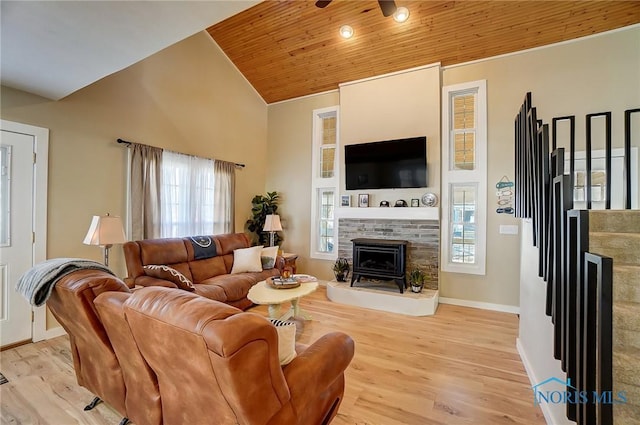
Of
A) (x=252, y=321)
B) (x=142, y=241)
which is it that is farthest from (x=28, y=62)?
(x=252, y=321)

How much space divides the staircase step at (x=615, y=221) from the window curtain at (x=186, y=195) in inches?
185

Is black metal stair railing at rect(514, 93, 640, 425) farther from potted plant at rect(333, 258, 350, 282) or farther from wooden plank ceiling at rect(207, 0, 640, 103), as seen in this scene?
potted plant at rect(333, 258, 350, 282)

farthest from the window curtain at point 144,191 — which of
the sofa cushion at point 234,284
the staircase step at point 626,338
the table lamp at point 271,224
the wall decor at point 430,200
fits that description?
the staircase step at point 626,338

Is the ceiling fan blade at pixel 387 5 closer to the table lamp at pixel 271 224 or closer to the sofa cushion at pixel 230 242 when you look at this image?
the table lamp at pixel 271 224

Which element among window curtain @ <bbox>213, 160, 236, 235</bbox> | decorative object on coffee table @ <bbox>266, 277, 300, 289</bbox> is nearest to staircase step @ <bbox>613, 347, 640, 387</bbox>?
decorative object on coffee table @ <bbox>266, 277, 300, 289</bbox>

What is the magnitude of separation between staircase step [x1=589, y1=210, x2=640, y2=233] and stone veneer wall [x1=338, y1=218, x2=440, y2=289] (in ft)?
8.65

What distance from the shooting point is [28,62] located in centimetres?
232

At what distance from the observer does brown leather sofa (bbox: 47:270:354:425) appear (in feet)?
3.31

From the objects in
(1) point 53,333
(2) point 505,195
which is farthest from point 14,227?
(2) point 505,195

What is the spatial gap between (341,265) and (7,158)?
4.35 meters

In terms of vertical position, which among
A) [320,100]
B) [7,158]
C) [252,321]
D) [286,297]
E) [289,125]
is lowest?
[286,297]

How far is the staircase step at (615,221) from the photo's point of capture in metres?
1.65

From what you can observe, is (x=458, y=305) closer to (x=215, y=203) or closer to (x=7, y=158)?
(x=215, y=203)

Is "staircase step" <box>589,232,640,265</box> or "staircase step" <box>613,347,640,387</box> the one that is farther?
"staircase step" <box>589,232,640,265</box>
